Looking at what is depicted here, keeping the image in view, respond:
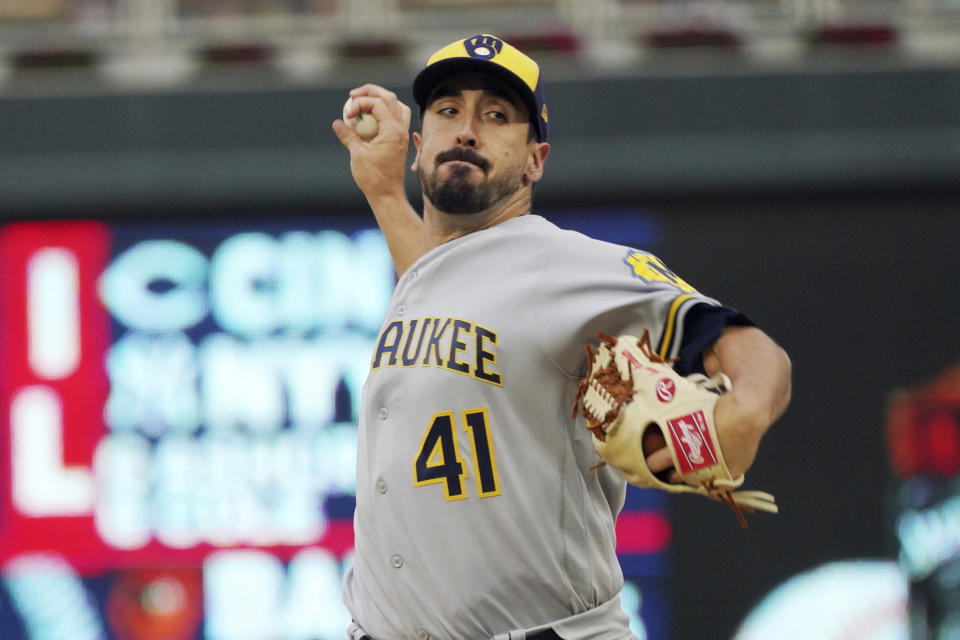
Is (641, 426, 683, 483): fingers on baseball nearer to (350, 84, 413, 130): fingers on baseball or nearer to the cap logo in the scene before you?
the cap logo

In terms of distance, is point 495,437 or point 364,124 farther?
point 364,124

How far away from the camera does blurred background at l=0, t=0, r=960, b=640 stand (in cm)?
625

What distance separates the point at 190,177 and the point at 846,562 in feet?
11.1

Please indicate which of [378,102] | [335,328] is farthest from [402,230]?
[335,328]

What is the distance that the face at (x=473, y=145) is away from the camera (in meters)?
2.41

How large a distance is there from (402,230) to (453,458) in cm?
78

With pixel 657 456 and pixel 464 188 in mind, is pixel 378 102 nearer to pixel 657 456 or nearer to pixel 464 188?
pixel 464 188

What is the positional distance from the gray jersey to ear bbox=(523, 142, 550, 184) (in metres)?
0.22

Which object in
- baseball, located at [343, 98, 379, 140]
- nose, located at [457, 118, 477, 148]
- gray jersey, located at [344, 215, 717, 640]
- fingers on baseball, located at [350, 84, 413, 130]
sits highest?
fingers on baseball, located at [350, 84, 413, 130]

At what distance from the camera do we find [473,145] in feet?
7.95

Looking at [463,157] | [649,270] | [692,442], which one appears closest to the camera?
[692,442]

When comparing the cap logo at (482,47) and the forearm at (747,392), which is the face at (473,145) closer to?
the cap logo at (482,47)

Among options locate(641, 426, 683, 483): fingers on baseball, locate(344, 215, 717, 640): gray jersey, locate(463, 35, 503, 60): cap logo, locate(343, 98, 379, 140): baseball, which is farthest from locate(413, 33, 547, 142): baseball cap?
locate(641, 426, 683, 483): fingers on baseball

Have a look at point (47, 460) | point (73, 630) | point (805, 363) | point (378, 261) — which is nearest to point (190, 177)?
point (378, 261)
